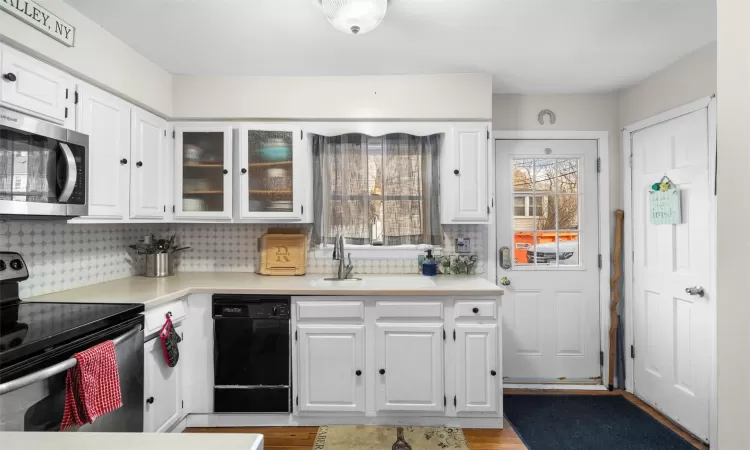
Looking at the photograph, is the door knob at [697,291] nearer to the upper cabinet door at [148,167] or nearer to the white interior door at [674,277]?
the white interior door at [674,277]

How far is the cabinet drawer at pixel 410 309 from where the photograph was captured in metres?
2.36

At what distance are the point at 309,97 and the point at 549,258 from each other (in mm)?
2315

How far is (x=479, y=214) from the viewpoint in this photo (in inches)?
108

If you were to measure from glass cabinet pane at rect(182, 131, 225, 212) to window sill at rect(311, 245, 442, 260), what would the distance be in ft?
3.03

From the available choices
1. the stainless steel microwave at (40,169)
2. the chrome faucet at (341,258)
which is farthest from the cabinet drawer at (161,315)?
the chrome faucet at (341,258)

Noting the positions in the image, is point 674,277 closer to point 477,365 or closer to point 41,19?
point 477,365

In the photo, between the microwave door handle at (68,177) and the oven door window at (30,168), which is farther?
the microwave door handle at (68,177)

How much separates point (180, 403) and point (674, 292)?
→ 10.9ft

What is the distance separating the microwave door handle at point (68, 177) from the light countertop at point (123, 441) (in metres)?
1.38

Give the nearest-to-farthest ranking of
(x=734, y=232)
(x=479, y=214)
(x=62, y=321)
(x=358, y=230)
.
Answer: (x=734, y=232) → (x=62, y=321) → (x=479, y=214) → (x=358, y=230)

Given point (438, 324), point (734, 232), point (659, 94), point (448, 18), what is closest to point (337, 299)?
point (438, 324)

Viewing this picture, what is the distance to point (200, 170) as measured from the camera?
2779mm

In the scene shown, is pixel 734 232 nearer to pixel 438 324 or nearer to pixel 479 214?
pixel 438 324

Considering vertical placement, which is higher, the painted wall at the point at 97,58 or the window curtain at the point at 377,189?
the painted wall at the point at 97,58
